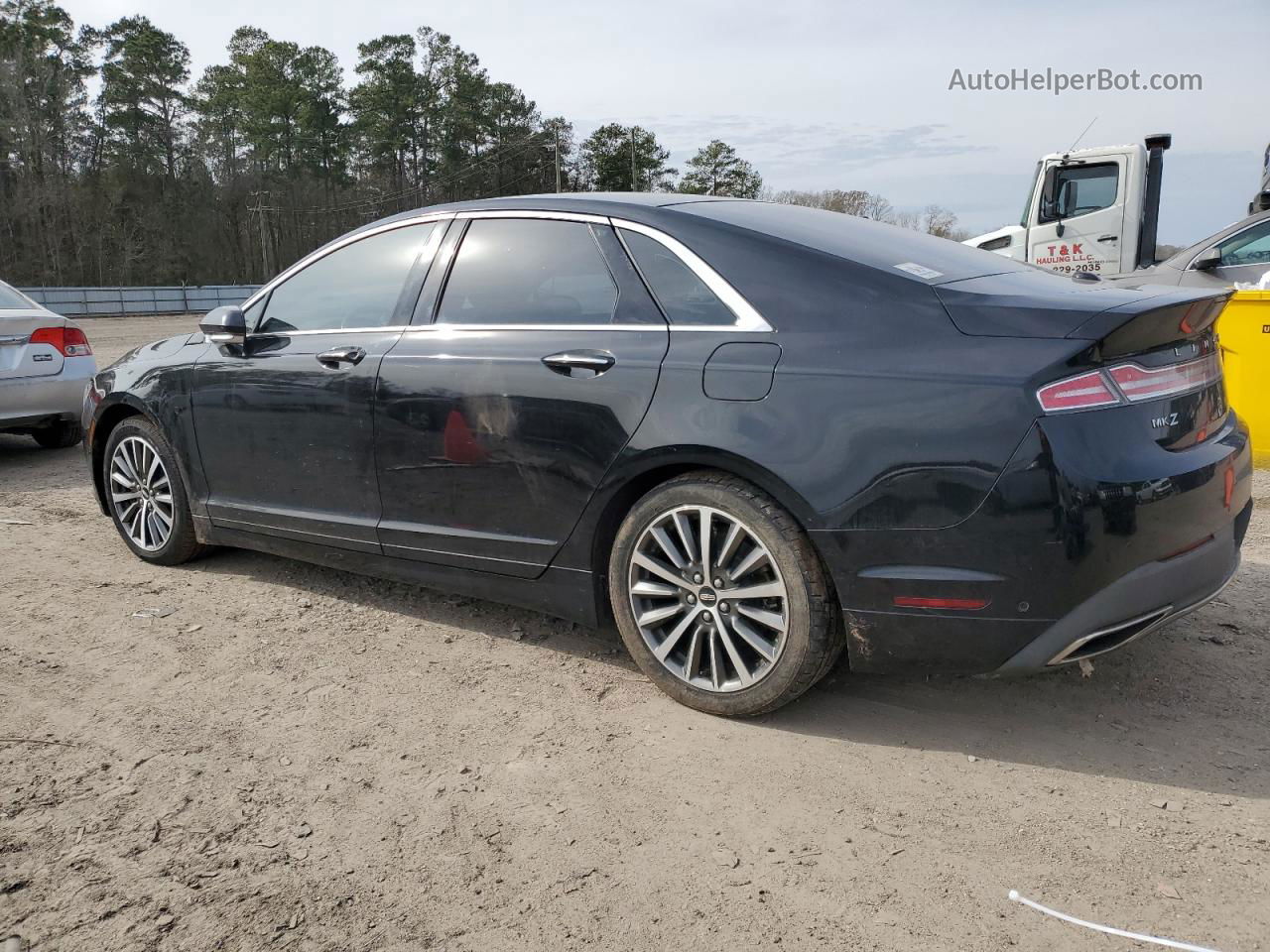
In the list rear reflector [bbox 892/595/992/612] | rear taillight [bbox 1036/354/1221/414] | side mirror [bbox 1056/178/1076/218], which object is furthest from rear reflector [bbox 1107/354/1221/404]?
side mirror [bbox 1056/178/1076/218]

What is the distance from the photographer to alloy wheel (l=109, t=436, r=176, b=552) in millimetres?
4973

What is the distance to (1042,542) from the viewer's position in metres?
2.67

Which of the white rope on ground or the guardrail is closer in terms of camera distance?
the white rope on ground

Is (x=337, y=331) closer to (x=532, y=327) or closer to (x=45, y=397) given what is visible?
(x=532, y=327)

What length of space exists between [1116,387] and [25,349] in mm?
7680

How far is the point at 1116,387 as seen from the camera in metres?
2.76

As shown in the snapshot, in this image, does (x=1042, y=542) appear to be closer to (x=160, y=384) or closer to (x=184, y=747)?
(x=184, y=747)

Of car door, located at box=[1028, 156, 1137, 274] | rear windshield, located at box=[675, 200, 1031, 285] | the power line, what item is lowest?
rear windshield, located at box=[675, 200, 1031, 285]

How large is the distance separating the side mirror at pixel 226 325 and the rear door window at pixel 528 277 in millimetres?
1119

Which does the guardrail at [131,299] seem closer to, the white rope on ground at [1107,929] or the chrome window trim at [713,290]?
the chrome window trim at [713,290]

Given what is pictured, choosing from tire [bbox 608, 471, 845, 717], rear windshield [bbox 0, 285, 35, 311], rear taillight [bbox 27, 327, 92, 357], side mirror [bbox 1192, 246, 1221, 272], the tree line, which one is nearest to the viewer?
tire [bbox 608, 471, 845, 717]

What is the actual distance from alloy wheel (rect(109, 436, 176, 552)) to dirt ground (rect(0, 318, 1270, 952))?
89 cm

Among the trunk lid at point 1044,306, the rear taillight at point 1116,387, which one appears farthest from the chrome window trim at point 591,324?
the rear taillight at point 1116,387

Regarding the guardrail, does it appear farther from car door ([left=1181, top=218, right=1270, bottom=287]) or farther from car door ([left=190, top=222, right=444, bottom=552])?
car door ([left=190, top=222, right=444, bottom=552])
